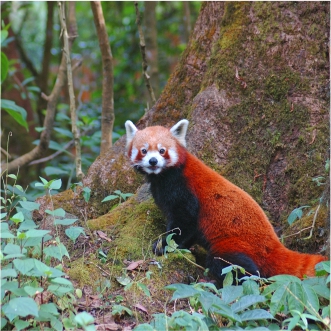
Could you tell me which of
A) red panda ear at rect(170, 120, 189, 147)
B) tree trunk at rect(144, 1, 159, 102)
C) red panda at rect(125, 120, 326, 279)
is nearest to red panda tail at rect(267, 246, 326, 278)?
red panda at rect(125, 120, 326, 279)

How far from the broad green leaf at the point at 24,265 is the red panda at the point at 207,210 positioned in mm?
1639

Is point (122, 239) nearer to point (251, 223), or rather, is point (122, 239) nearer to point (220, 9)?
point (251, 223)

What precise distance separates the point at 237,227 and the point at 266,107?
60.9 inches

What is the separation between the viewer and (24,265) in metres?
3.04

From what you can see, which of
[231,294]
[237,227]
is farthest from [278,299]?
[237,227]

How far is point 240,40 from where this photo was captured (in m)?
5.49

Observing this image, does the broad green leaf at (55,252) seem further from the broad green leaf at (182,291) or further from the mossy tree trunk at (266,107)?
the mossy tree trunk at (266,107)

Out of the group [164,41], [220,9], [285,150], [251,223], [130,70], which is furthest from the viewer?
[164,41]

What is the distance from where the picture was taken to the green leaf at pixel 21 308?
2871mm

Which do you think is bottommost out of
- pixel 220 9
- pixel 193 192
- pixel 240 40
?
pixel 193 192

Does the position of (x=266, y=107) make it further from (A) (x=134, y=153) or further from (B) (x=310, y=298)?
(B) (x=310, y=298)

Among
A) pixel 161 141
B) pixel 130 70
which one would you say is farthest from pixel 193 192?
pixel 130 70

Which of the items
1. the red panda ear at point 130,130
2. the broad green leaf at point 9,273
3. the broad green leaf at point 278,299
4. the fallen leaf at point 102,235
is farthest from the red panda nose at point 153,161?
the broad green leaf at point 9,273

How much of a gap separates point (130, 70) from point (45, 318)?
8.32 metres
